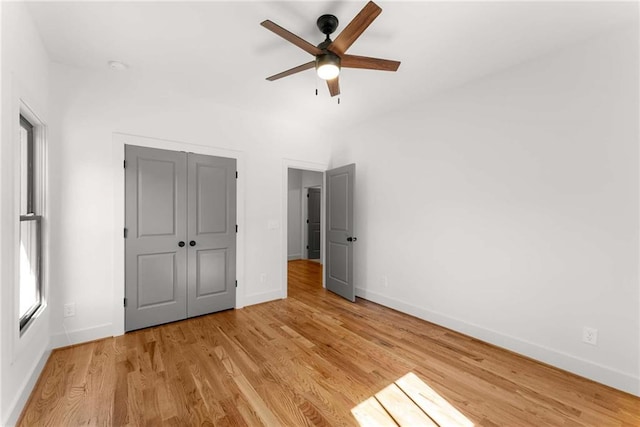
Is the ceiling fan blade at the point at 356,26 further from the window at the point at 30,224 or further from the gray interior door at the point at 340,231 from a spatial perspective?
the window at the point at 30,224

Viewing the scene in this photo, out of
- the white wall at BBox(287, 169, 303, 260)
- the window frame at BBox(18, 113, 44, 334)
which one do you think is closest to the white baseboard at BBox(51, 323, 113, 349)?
the window frame at BBox(18, 113, 44, 334)

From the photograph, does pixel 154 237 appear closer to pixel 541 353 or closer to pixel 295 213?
pixel 541 353

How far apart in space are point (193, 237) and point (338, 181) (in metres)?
2.22

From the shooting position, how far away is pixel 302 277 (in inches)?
217

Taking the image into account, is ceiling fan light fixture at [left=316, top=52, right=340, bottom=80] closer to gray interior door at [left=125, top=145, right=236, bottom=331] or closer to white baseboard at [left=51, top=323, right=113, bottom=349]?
gray interior door at [left=125, top=145, right=236, bottom=331]

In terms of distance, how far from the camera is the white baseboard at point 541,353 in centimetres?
207

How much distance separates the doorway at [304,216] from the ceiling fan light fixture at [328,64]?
17.4 ft

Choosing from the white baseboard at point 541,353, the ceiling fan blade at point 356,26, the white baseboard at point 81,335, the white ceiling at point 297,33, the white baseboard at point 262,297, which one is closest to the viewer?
the ceiling fan blade at point 356,26

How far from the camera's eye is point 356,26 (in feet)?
5.57

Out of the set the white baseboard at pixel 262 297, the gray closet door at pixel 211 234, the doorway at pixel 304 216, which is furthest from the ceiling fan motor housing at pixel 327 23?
the doorway at pixel 304 216

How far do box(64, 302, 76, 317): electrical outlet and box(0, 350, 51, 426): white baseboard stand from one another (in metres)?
0.41

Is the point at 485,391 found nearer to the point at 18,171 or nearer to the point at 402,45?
the point at 402,45

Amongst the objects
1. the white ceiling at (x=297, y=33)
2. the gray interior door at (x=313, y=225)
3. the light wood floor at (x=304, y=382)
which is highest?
the white ceiling at (x=297, y=33)

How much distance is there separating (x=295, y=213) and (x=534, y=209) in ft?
19.0
